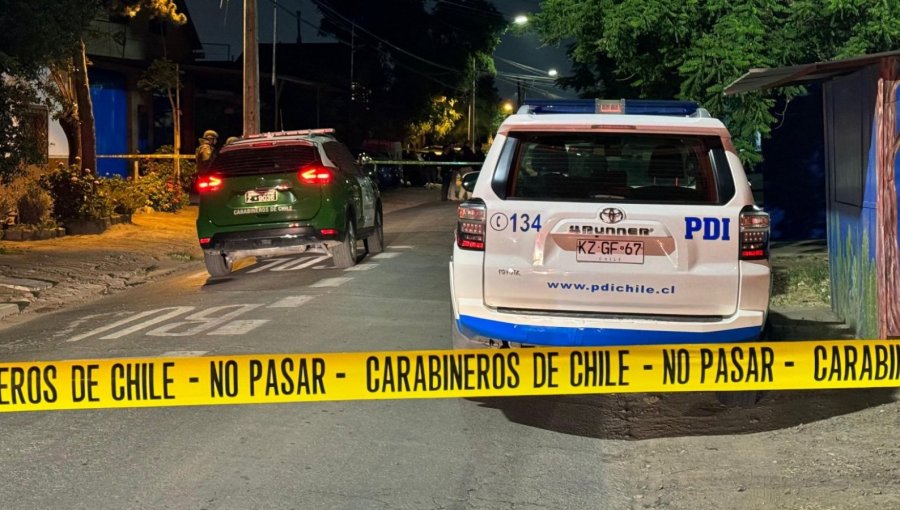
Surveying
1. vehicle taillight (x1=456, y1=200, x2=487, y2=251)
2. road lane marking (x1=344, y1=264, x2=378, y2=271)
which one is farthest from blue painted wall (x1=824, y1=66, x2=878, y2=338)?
road lane marking (x1=344, y1=264, x2=378, y2=271)

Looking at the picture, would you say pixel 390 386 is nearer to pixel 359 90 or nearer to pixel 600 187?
pixel 600 187

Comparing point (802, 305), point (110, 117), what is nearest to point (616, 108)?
point (802, 305)

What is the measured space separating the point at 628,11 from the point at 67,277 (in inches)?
308

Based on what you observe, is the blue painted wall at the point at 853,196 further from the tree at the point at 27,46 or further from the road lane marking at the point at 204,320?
the tree at the point at 27,46

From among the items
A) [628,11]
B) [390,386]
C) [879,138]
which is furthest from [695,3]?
[390,386]

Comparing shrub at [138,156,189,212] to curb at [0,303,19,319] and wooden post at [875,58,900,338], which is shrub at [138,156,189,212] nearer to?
curb at [0,303,19,319]

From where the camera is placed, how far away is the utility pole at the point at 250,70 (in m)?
22.9

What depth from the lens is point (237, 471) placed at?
18.6 feet

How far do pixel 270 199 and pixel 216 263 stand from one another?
51.7 inches

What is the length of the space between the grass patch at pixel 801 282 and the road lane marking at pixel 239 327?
5.31 meters

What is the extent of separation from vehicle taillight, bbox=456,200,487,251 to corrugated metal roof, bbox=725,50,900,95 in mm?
2790

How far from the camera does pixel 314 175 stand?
45.3 feet

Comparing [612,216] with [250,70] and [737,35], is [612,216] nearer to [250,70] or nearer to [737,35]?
[737,35]

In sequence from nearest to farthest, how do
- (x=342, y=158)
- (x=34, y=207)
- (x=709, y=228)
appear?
(x=709, y=228) < (x=342, y=158) < (x=34, y=207)
